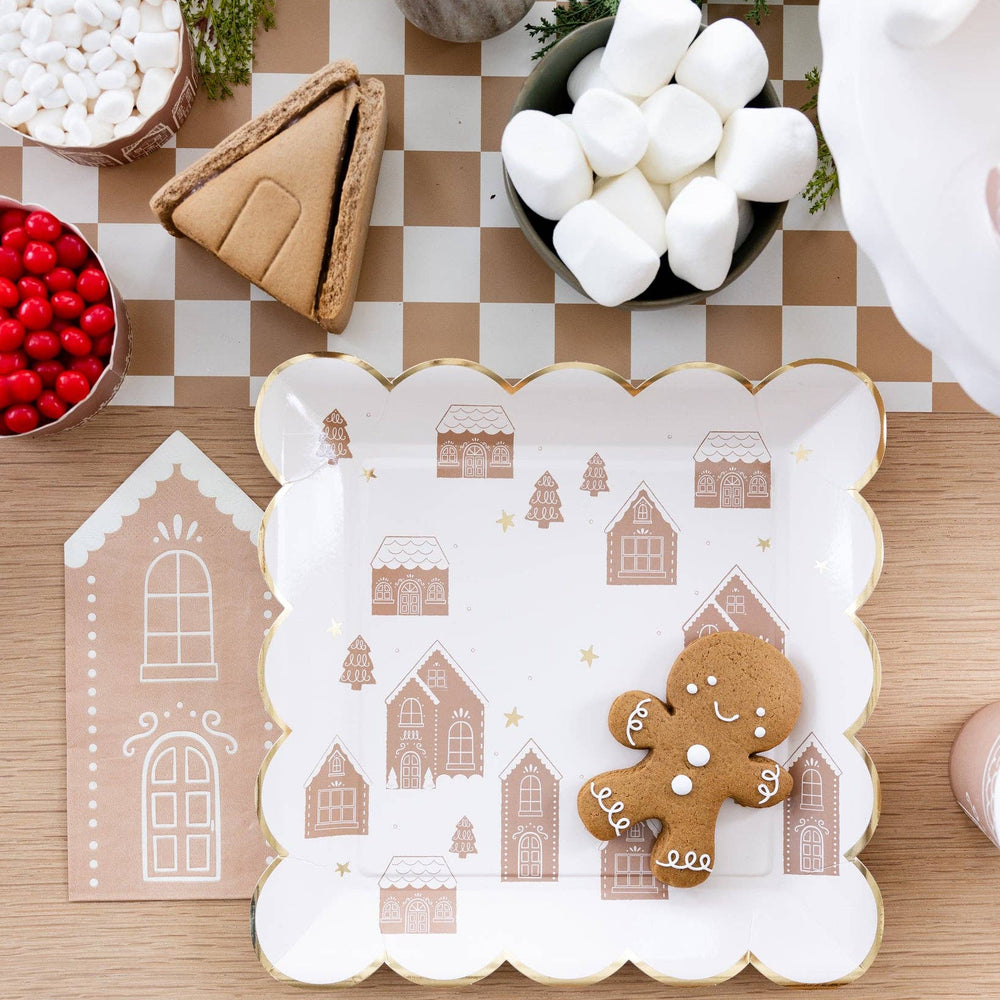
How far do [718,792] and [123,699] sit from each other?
0.58 m

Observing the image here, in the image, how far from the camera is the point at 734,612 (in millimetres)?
853

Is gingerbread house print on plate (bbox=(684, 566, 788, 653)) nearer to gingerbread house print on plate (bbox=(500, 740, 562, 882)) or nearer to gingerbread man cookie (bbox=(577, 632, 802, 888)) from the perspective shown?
gingerbread man cookie (bbox=(577, 632, 802, 888))

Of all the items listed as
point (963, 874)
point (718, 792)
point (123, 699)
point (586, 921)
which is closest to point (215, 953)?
point (123, 699)

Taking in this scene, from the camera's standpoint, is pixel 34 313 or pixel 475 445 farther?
pixel 475 445

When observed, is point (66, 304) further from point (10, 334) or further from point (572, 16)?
point (572, 16)

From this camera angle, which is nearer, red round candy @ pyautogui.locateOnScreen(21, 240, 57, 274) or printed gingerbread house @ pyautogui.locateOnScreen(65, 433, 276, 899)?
red round candy @ pyautogui.locateOnScreen(21, 240, 57, 274)

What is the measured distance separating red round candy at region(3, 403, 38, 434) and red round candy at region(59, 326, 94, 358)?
0.06 m

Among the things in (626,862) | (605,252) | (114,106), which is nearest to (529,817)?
(626,862)

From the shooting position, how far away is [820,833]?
33.2 inches

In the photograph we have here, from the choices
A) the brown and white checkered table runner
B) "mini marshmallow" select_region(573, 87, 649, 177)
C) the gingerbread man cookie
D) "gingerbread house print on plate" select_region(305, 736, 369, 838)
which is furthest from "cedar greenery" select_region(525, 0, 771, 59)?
"gingerbread house print on plate" select_region(305, 736, 369, 838)

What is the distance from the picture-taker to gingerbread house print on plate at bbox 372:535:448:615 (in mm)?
851

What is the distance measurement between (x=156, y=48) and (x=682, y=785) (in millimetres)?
805

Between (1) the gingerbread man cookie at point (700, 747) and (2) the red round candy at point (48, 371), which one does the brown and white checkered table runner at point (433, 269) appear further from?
(1) the gingerbread man cookie at point (700, 747)

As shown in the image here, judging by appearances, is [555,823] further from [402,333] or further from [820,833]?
[402,333]
